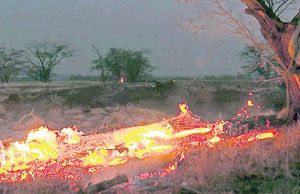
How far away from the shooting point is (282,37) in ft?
33.7

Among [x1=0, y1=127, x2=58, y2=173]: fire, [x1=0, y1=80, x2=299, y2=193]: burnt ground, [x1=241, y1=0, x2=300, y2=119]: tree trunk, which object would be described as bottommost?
[x1=0, y1=80, x2=299, y2=193]: burnt ground

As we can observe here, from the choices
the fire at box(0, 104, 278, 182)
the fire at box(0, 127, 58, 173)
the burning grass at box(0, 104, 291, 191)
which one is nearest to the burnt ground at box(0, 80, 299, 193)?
the fire at box(0, 104, 278, 182)

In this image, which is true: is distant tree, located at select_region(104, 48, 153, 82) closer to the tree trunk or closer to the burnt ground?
the burnt ground

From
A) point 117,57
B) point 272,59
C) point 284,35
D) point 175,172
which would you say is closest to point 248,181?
point 175,172

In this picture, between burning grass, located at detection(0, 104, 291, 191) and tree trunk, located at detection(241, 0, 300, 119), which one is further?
tree trunk, located at detection(241, 0, 300, 119)

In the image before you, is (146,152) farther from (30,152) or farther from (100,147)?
(30,152)

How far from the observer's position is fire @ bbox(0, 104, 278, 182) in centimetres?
838

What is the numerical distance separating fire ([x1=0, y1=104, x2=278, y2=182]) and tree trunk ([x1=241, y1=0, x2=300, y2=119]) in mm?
1321

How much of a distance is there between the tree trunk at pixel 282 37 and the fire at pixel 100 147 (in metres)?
1.32

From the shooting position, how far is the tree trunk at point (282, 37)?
33.1ft

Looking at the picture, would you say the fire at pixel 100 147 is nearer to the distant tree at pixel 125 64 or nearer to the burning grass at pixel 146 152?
the burning grass at pixel 146 152

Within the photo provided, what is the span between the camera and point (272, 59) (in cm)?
1155

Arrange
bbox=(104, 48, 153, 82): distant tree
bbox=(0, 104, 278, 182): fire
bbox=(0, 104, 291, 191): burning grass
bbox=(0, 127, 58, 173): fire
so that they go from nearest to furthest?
bbox=(0, 104, 291, 191): burning grass, bbox=(0, 104, 278, 182): fire, bbox=(0, 127, 58, 173): fire, bbox=(104, 48, 153, 82): distant tree

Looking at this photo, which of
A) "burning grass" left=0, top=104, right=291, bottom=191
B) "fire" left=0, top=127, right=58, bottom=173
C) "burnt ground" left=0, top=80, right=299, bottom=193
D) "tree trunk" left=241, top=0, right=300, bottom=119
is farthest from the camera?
"burnt ground" left=0, top=80, right=299, bottom=193
